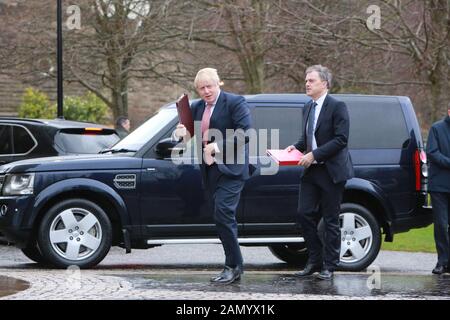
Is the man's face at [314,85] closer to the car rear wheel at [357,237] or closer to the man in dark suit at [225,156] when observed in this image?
the man in dark suit at [225,156]

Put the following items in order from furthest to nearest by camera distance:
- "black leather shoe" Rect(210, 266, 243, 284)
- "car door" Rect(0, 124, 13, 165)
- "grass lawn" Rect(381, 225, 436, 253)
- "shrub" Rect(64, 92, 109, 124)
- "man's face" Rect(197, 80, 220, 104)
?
"shrub" Rect(64, 92, 109, 124) → "grass lawn" Rect(381, 225, 436, 253) → "car door" Rect(0, 124, 13, 165) → "man's face" Rect(197, 80, 220, 104) → "black leather shoe" Rect(210, 266, 243, 284)

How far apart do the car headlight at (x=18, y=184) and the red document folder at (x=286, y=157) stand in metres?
2.96

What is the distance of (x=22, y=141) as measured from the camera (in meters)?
15.3

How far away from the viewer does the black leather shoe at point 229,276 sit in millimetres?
9398

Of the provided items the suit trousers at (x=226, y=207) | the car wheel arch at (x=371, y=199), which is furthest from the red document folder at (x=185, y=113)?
the car wheel arch at (x=371, y=199)

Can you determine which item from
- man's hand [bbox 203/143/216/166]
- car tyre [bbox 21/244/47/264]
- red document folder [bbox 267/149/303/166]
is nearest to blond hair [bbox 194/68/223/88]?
man's hand [bbox 203/143/216/166]

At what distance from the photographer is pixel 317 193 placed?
10.1 m

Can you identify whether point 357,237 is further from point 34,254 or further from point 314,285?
point 34,254

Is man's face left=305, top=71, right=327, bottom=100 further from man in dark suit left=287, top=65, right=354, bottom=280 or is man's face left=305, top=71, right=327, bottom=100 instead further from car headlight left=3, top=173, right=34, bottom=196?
car headlight left=3, top=173, right=34, bottom=196

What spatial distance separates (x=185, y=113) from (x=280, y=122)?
285cm

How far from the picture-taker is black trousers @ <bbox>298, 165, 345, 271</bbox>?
994cm

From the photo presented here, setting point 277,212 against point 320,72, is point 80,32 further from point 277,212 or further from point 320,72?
point 320,72

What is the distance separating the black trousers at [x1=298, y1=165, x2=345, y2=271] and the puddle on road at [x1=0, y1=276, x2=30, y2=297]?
8.11 feet
